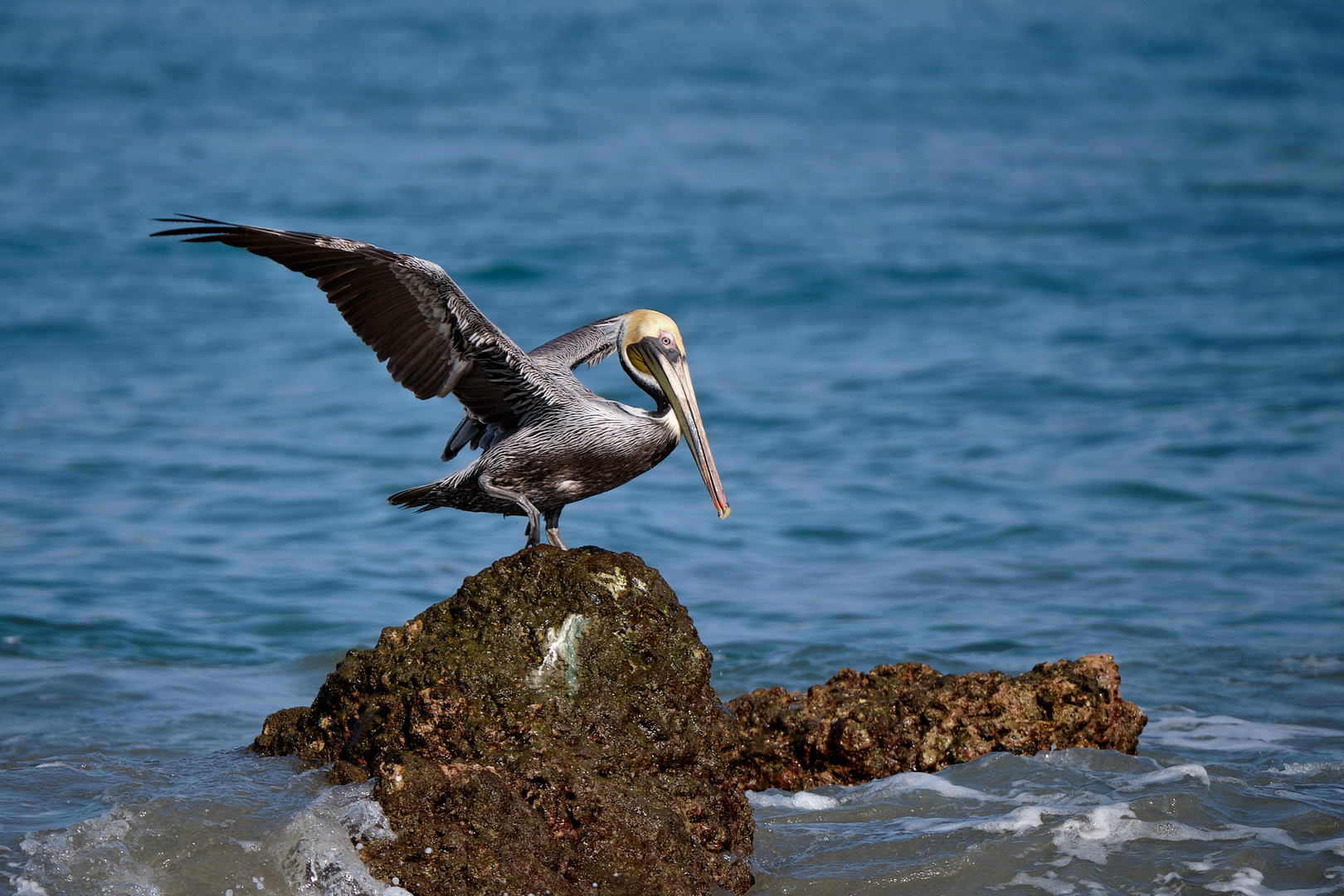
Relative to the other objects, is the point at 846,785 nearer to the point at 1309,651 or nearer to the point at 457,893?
the point at 457,893

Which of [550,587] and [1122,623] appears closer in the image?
[550,587]

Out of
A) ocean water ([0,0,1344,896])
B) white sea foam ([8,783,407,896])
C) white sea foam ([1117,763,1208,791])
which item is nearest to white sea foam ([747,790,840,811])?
ocean water ([0,0,1344,896])

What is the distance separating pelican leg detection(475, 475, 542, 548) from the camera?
16.3 feet

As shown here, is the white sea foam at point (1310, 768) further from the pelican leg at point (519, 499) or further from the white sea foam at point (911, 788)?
the pelican leg at point (519, 499)

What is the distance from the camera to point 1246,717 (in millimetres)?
6766

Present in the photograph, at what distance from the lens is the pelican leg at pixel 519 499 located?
16.3 ft

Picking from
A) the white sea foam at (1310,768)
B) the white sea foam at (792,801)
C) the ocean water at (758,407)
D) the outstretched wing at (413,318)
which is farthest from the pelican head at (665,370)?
the white sea foam at (1310,768)

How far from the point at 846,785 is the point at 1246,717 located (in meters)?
2.61

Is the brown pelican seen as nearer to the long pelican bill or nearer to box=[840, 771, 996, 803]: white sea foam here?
the long pelican bill

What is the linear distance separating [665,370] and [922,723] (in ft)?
5.90

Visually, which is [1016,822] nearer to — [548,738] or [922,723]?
[922,723]

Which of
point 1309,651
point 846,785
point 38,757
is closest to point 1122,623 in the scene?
point 1309,651

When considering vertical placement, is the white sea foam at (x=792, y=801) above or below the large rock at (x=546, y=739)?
below

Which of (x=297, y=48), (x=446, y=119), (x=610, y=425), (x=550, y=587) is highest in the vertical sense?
(x=297, y=48)
